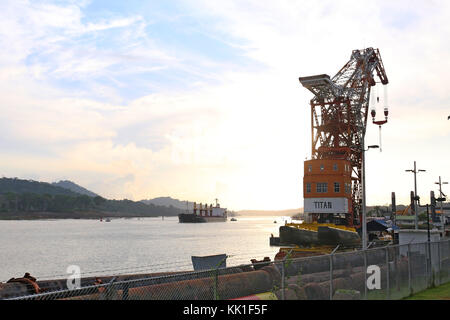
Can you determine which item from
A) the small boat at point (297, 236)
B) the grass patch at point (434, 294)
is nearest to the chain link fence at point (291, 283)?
the grass patch at point (434, 294)

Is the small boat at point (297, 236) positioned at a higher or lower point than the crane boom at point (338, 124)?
lower

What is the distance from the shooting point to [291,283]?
56.3 ft

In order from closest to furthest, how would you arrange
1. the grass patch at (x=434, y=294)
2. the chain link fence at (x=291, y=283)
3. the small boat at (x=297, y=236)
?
the chain link fence at (x=291, y=283), the grass patch at (x=434, y=294), the small boat at (x=297, y=236)

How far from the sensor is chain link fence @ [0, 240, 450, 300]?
45.2 ft

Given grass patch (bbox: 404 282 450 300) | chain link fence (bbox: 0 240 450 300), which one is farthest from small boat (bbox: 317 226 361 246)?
grass patch (bbox: 404 282 450 300)

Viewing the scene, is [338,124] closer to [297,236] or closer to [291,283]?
[297,236]

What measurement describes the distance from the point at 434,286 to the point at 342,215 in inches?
1893

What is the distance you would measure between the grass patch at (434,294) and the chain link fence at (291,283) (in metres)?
0.27

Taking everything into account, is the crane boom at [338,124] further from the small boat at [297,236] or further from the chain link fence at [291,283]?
the chain link fence at [291,283]

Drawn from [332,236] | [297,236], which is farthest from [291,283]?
[297,236]

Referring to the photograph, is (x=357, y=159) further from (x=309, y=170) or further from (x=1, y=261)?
(x=1, y=261)

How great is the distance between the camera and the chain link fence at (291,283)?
13773 mm

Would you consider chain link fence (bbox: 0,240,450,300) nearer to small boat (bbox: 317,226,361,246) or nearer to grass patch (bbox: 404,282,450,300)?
grass patch (bbox: 404,282,450,300)

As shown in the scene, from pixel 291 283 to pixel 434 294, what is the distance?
651cm
